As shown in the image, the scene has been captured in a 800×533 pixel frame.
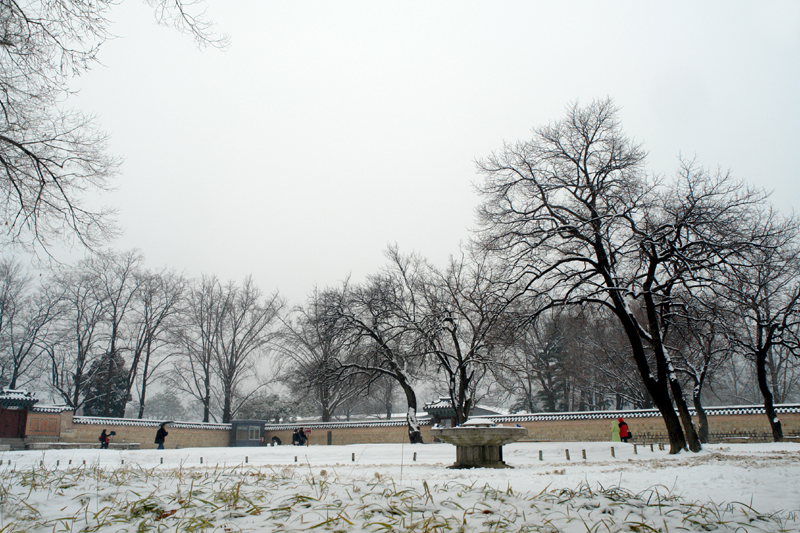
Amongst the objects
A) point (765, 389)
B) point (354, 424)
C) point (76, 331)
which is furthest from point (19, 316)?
point (765, 389)

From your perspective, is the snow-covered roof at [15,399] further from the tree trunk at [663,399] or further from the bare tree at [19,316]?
the tree trunk at [663,399]

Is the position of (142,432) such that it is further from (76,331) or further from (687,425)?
(687,425)

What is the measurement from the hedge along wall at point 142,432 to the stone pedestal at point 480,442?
27.3m

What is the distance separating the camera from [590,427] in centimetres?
2852

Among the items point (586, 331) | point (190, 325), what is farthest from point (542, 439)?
point (190, 325)

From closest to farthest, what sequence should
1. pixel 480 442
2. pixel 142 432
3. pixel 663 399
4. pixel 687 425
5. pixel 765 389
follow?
pixel 480 442
pixel 663 399
pixel 687 425
pixel 765 389
pixel 142 432

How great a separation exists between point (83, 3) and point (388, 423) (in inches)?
1191

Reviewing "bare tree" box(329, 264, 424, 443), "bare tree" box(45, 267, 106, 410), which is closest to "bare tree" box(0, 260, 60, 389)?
"bare tree" box(45, 267, 106, 410)

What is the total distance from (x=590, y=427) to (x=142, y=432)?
91.9 ft

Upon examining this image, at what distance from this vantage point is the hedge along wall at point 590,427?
80.6ft

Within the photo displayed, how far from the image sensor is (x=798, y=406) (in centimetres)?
2377

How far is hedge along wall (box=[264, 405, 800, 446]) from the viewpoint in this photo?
968 inches

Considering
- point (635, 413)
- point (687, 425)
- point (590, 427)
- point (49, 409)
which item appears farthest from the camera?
point (49, 409)

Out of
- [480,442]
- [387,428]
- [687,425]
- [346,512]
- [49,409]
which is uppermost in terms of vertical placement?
[346,512]
